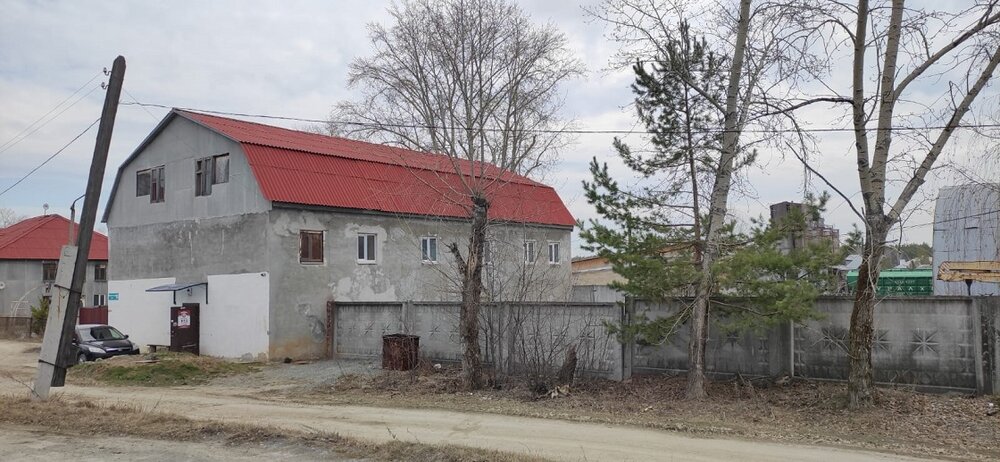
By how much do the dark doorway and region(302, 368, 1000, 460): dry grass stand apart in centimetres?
887

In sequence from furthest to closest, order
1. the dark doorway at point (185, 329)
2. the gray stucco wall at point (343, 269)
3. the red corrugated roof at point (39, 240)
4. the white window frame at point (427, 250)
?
the red corrugated roof at point (39, 240) < the white window frame at point (427, 250) < the dark doorway at point (185, 329) < the gray stucco wall at point (343, 269)

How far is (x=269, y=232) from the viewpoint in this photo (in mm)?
21797

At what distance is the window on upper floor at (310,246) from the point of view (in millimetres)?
22547

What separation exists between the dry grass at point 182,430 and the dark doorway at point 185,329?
9.73m

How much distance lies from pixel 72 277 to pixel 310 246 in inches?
359

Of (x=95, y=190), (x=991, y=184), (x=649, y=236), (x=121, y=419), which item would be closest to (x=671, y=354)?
(x=649, y=236)

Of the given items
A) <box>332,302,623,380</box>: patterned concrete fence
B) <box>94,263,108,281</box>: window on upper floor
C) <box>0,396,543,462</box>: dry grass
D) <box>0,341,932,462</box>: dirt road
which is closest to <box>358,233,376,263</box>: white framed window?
<box>332,302,623,380</box>: patterned concrete fence

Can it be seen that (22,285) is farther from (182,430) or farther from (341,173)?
(182,430)


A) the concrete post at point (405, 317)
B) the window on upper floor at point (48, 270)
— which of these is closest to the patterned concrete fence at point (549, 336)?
the concrete post at point (405, 317)

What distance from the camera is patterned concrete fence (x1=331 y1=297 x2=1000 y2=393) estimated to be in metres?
12.5

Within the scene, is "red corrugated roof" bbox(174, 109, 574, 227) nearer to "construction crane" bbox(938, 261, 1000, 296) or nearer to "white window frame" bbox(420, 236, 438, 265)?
"white window frame" bbox(420, 236, 438, 265)

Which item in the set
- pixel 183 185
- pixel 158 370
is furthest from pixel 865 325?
pixel 183 185

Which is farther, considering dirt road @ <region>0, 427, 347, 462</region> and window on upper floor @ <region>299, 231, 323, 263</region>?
window on upper floor @ <region>299, 231, 323, 263</region>

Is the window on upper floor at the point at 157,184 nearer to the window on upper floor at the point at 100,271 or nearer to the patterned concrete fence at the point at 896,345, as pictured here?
the patterned concrete fence at the point at 896,345
